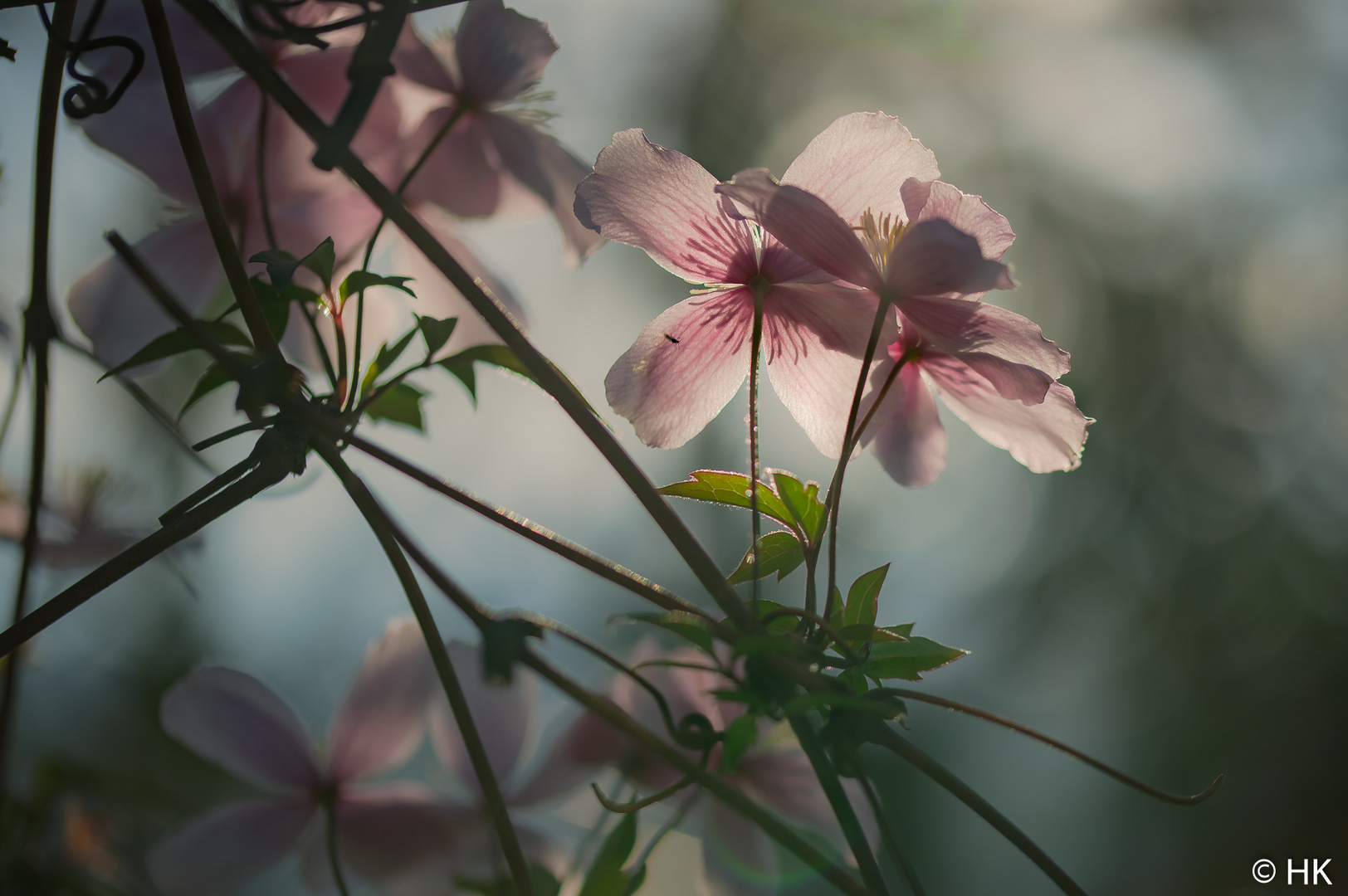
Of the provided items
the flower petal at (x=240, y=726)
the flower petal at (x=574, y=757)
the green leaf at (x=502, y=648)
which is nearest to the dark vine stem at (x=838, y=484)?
the green leaf at (x=502, y=648)

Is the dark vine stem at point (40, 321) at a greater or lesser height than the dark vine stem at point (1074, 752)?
greater

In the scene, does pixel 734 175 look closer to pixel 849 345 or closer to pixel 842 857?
pixel 849 345

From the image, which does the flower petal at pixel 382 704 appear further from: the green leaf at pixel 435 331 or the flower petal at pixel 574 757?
the green leaf at pixel 435 331

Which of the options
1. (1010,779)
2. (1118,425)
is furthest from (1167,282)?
(1010,779)

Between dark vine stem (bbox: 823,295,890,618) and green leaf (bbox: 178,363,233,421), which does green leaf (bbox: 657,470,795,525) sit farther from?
green leaf (bbox: 178,363,233,421)

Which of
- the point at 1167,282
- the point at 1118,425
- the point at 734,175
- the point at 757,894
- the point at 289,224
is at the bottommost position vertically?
the point at 757,894

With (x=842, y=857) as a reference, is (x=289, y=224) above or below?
above

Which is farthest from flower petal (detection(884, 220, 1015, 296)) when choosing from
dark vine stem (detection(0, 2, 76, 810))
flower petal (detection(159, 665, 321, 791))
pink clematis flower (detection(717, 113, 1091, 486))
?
flower petal (detection(159, 665, 321, 791))
